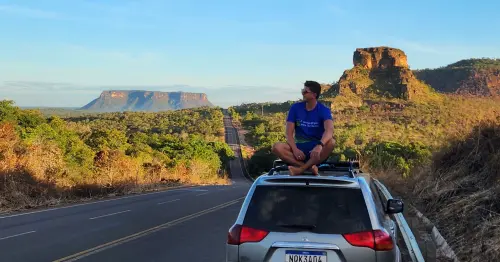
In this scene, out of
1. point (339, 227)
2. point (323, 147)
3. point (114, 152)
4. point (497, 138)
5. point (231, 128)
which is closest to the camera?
point (339, 227)

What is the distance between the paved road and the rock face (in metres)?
112

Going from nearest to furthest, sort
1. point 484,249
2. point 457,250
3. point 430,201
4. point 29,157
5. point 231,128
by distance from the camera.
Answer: point 484,249 → point 457,250 → point 430,201 → point 29,157 → point 231,128

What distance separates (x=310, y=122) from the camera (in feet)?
21.0

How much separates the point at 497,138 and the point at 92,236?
9067 millimetres

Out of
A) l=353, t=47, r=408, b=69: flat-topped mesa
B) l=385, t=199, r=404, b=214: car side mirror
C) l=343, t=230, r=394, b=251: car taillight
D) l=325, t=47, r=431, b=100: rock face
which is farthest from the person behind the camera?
l=353, t=47, r=408, b=69: flat-topped mesa

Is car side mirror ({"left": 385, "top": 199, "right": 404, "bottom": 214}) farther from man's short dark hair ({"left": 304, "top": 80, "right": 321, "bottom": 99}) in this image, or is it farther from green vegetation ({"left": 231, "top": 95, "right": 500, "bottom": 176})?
green vegetation ({"left": 231, "top": 95, "right": 500, "bottom": 176})

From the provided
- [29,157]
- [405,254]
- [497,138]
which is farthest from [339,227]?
[29,157]

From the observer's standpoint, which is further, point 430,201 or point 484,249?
point 430,201

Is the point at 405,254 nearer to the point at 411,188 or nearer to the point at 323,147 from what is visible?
the point at 323,147

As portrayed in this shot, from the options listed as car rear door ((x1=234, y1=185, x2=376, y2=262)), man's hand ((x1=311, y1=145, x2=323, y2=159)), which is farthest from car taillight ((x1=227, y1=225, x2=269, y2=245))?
man's hand ((x1=311, y1=145, x2=323, y2=159))

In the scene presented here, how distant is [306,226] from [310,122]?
2224mm

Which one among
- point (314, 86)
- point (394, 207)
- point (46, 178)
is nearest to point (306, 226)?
point (394, 207)

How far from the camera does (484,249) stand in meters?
6.59

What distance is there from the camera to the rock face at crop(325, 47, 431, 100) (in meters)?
125
